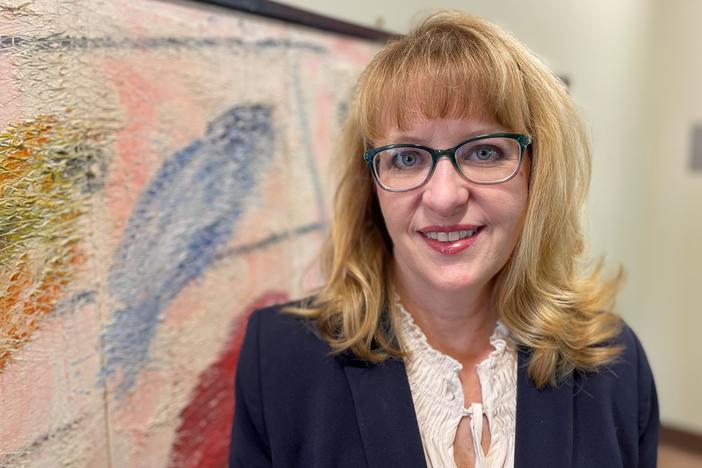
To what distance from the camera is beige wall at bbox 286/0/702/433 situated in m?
2.43

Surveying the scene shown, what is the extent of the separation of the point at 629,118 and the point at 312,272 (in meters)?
2.05

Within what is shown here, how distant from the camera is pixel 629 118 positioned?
263 centimetres

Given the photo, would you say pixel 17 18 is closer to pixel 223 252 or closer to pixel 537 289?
pixel 223 252

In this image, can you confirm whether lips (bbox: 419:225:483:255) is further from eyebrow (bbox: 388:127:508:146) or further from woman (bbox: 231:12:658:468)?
eyebrow (bbox: 388:127:508:146)

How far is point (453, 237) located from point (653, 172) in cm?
246

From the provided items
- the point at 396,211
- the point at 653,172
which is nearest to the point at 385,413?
the point at 396,211

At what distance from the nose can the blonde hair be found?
8cm

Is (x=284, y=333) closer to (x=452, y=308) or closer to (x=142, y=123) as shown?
(x=452, y=308)

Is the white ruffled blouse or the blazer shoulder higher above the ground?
the blazer shoulder

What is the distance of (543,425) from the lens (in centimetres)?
91

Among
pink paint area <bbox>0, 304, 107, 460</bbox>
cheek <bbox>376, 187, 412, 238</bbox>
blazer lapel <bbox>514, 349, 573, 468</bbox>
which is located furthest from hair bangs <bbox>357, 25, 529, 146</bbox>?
pink paint area <bbox>0, 304, 107, 460</bbox>

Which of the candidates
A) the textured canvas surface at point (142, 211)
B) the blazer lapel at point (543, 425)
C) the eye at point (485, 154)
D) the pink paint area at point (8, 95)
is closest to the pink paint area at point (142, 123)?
the textured canvas surface at point (142, 211)

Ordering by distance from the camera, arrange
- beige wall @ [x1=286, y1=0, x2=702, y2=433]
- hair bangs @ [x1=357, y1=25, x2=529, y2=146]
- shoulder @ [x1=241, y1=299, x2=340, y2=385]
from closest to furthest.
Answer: hair bangs @ [x1=357, y1=25, x2=529, y2=146] < shoulder @ [x1=241, y1=299, x2=340, y2=385] < beige wall @ [x1=286, y1=0, x2=702, y2=433]

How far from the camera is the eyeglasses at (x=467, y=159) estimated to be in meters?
0.84
